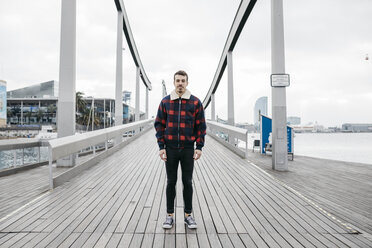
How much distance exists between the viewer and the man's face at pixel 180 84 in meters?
2.30

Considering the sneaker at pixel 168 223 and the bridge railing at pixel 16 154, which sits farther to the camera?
the bridge railing at pixel 16 154

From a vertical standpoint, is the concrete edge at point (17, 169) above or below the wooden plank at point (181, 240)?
above

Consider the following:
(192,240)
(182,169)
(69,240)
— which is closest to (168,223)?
(192,240)

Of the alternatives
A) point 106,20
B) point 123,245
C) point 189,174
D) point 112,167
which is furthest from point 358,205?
point 106,20

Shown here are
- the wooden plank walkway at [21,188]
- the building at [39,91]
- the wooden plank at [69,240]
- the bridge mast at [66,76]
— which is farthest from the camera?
the building at [39,91]

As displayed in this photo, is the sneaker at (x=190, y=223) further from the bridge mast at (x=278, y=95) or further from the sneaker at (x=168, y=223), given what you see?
the bridge mast at (x=278, y=95)

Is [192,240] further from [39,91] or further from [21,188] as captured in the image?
[39,91]

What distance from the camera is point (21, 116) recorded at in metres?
54.0

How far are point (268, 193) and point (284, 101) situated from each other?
2.85 meters

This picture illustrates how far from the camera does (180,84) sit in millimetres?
2301

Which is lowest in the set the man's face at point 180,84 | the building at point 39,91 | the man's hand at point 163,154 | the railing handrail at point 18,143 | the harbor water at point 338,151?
the harbor water at point 338,151

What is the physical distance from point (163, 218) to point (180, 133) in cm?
109

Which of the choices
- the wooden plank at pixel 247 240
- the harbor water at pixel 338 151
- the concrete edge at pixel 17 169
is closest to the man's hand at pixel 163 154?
the wooden plank at pixel 247 240

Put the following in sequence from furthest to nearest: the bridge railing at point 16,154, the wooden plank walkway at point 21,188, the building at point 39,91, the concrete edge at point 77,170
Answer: the building at point 39,91 < the bridge railing at point 16,154 < the concrete edge at point 77,170 < the wooden plank walkway at point 21,188
